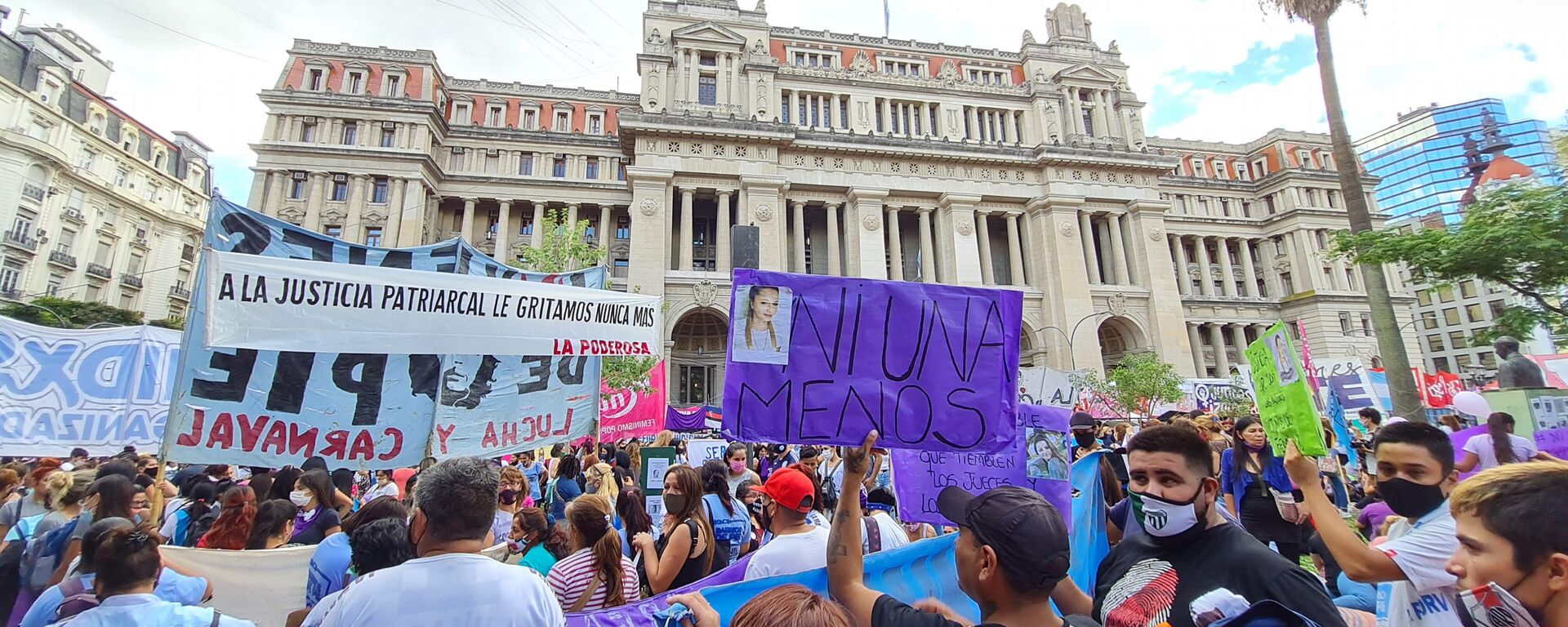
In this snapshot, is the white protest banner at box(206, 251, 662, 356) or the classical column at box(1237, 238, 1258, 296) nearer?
the white protest banner at box(206, 251, 662, 356)

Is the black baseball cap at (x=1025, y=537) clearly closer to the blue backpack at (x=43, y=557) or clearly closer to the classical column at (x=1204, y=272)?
the blue backpack at (x=43, y=557)

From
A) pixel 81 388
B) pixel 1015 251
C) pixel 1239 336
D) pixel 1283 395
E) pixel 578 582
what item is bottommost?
pixel 578 582

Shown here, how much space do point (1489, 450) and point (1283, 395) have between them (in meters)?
3.30

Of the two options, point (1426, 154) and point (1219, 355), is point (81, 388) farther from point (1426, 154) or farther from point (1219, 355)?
point (1426, 154)

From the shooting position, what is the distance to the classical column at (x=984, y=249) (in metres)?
36.9

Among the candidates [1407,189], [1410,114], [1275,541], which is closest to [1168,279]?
[1275,541]

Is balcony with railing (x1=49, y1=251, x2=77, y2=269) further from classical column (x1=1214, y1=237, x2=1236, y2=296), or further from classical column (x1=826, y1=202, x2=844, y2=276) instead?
classical column (x1=1214, y1=237, x2=1236, y2=296)

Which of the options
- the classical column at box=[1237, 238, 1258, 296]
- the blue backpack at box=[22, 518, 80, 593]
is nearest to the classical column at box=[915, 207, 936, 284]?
the classical column at box=[1237, 238, 1258, 296]

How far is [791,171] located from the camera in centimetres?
3594

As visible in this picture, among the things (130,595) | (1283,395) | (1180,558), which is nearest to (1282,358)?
(1283,395)

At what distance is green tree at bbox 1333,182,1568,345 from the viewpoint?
1127 cm

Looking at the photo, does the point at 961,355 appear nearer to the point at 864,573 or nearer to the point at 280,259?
the point at 864,573

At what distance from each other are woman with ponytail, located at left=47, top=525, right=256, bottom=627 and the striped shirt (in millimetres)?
1346

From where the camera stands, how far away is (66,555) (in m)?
4.14
